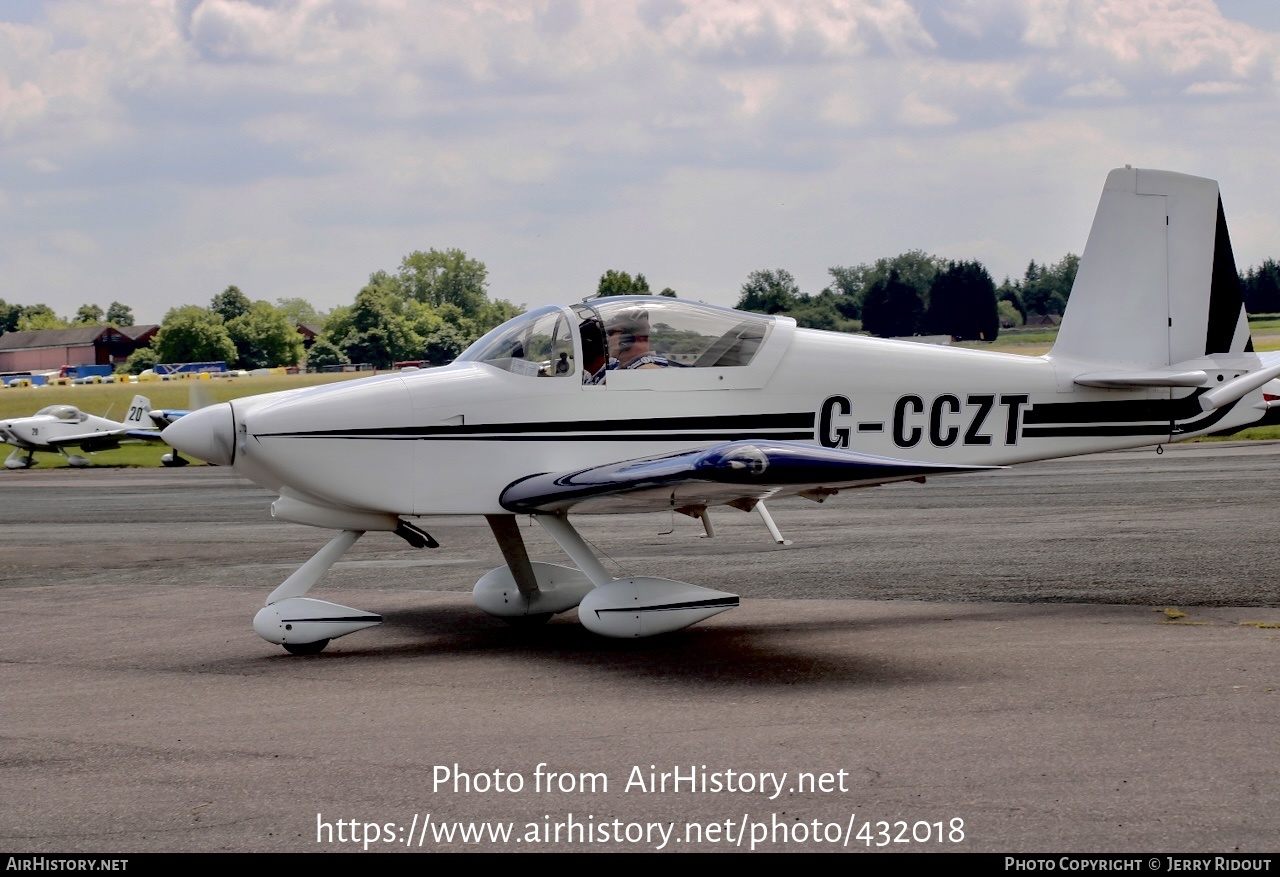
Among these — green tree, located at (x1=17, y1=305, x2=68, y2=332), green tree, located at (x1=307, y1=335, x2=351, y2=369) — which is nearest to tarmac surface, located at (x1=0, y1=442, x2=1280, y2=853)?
green tree, located at (x1=307, y1=335, x2=351, y2=369)

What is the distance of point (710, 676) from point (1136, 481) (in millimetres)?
13750

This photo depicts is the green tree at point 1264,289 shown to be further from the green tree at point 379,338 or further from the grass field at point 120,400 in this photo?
the green tree at point 379,338

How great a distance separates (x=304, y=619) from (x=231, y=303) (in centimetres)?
14520

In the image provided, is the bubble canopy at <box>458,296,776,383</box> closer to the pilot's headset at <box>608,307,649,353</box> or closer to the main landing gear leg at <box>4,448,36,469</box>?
the pilot's headset at <box>608,307,649,353</box>

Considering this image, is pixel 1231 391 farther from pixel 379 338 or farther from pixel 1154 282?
pixel 379 338

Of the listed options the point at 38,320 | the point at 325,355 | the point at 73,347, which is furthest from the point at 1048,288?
the point at 38,320

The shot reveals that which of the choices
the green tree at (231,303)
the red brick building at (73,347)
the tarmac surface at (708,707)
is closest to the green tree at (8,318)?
the red brick building at (73,347)

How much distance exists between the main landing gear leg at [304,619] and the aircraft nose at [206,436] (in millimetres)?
1016

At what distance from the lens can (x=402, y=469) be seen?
8477 millimetres

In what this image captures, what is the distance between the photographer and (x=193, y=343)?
129 metres

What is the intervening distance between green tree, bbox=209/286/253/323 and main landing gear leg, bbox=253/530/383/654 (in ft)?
466

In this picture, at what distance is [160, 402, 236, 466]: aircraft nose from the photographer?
26.6 feet

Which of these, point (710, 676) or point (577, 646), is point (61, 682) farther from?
point (710, 676)

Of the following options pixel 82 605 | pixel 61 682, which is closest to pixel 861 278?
pixel 82 605
